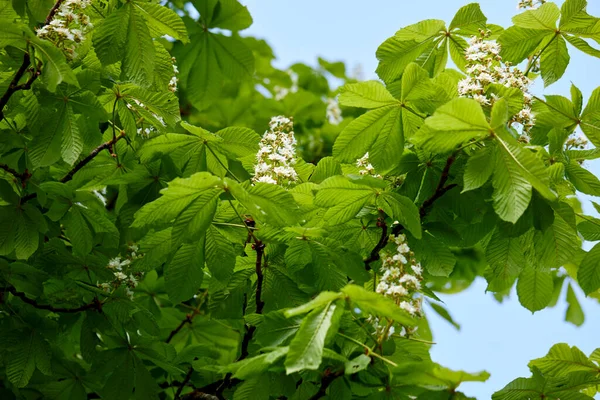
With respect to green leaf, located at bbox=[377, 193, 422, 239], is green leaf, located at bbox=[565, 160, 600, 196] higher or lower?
higher

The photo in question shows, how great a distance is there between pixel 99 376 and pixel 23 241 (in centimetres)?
71

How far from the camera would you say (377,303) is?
74.1 inches

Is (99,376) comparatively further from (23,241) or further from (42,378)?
(23,241)

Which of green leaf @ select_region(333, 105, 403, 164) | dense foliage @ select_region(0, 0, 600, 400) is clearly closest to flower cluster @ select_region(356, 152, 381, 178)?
dense foliage @ select_region(0, 0, 600, 400)

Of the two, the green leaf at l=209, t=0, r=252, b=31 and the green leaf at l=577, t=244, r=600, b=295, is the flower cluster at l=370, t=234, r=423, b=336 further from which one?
the green leaf at l=209, t=0, r=252, b=31

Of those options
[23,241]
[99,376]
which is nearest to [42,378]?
[99,376]

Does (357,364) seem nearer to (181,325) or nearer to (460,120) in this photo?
(460,120)

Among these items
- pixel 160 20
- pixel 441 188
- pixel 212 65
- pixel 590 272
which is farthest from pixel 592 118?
pixel 212 65

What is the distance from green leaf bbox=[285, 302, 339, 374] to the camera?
179cm

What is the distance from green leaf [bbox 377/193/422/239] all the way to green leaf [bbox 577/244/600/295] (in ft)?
2.84

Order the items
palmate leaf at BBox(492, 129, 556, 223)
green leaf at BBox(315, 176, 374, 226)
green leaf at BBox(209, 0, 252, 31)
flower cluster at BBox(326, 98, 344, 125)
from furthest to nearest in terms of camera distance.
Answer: flower cluster at BBox(326, 98, 344, 125) < green leaf at BBox(209, 0, 252, 31) < green leaf at BBox(315, 176, 374, 226) < palmate leaf at BBox(492, 129, 556, 223)

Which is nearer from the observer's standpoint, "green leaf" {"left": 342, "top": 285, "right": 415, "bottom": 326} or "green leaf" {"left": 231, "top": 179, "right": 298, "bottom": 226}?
"green leaf" {"left": 342, "top": 285, "right": 415, "bottom": 326}

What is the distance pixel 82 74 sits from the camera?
2.93 meters

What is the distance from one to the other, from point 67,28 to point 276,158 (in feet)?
3.06
